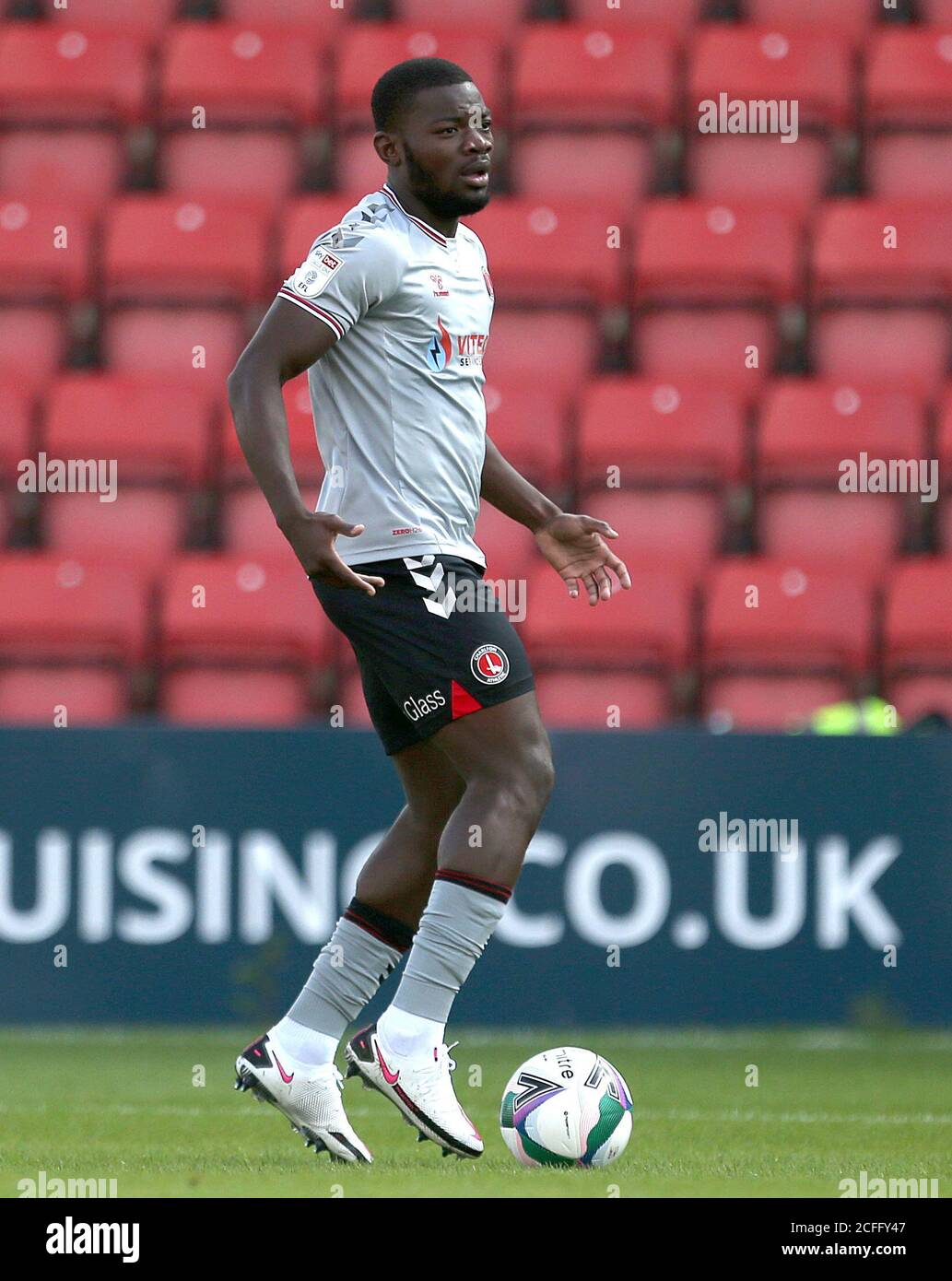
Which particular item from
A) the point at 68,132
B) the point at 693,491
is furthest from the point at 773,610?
the point at 68,132

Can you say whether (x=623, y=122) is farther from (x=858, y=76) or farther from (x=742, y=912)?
(x=742, y=912)

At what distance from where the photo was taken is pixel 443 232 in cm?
421

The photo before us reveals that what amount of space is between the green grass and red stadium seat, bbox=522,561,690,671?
1.58 meters

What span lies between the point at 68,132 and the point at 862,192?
3646 millimetres

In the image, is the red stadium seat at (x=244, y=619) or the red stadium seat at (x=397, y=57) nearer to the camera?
the red stadium seat at (x=244, y=619)

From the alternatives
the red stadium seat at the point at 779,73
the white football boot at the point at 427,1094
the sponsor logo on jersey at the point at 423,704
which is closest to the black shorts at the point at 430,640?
the sponsor logo on jersey at the point at 423,704

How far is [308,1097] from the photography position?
405 centimetres

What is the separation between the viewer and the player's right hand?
12.4 ft

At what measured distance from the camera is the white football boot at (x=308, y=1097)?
405cm

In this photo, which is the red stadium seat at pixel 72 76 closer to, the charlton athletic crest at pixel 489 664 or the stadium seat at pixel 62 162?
the stadium seat at pixel 62 162

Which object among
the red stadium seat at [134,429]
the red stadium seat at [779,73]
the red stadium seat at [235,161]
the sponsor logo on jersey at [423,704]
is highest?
the red stadium seat at [779,73]

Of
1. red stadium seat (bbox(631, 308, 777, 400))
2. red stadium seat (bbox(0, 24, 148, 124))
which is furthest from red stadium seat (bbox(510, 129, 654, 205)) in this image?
red stadium seat (bbox(0, 24, 148, 124))

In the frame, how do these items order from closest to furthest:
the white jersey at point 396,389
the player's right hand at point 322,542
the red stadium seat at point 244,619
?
the player's right hand at point 322,542 < the white jersey at point 396,389 < the red stadium seat at point 244,619

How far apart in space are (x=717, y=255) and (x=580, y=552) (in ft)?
16.1
